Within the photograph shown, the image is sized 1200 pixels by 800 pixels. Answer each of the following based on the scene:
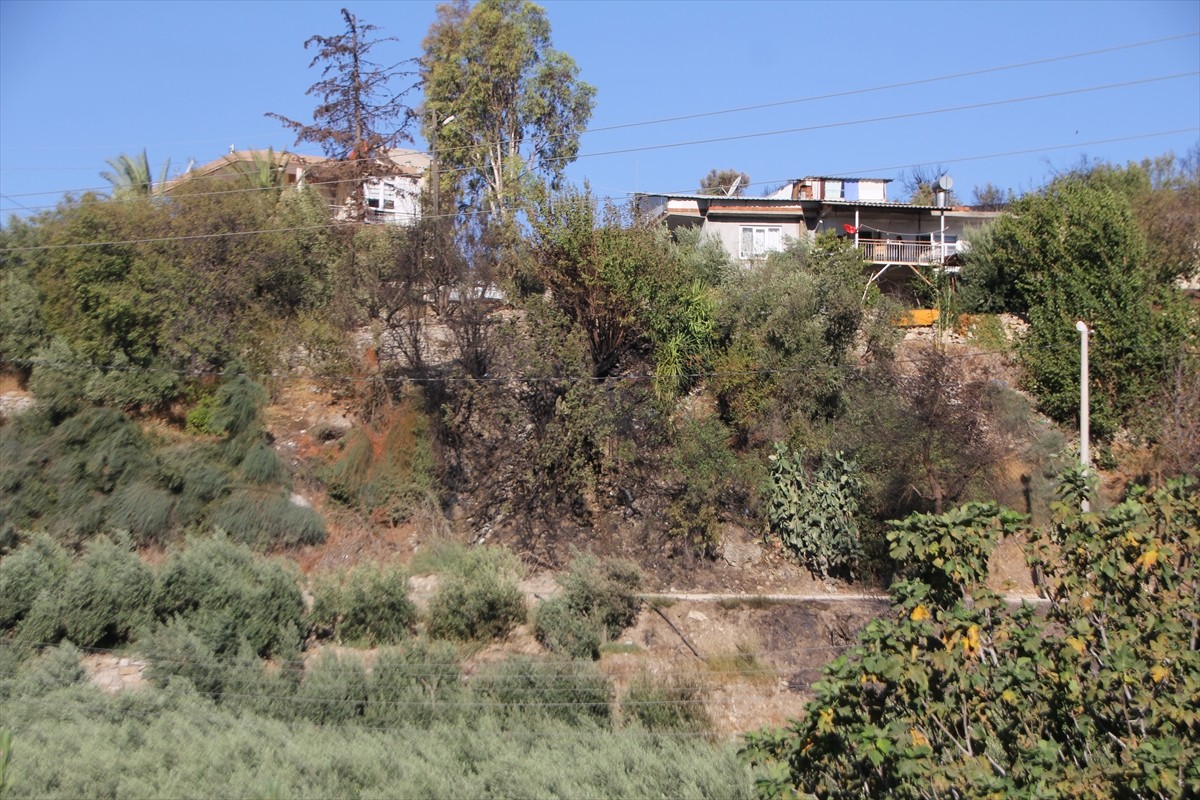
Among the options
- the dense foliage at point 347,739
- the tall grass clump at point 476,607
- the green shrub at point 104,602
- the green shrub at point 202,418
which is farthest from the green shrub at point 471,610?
the green shrub at point 202,418

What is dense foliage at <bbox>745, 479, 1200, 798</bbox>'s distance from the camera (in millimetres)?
5312

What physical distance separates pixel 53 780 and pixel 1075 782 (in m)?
11.0

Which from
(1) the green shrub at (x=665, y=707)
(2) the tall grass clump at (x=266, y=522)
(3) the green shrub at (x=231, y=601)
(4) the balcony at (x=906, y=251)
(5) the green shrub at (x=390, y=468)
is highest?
(4) the balcony at (x=906, y=251)

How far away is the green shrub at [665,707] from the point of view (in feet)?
51.7

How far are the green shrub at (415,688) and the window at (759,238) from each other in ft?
62.6

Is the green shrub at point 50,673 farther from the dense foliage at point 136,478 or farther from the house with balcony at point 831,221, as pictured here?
the house with balcony at point 831,221

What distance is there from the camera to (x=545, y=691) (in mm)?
16062

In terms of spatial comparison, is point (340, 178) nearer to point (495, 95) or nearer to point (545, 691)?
point (495, 95)

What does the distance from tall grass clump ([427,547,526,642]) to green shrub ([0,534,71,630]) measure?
6.75m

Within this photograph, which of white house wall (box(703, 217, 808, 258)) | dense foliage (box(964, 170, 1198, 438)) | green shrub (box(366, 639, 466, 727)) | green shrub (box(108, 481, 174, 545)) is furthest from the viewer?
white house wall (box(703, 217, 808, 258))

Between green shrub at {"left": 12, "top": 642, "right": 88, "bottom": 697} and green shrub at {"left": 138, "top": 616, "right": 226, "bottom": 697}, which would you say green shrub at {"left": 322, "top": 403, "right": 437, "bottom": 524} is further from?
green shrub at {"left": 12, "top": 642, "right": 88, "bottom": 697}

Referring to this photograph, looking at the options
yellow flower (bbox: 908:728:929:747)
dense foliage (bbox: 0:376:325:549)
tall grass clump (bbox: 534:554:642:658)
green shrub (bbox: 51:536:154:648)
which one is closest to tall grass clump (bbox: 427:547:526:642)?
tall grass clump (bbox: 534:554:642:658)

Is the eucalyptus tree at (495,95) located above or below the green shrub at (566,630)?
above

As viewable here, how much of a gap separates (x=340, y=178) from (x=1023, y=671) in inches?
1066
